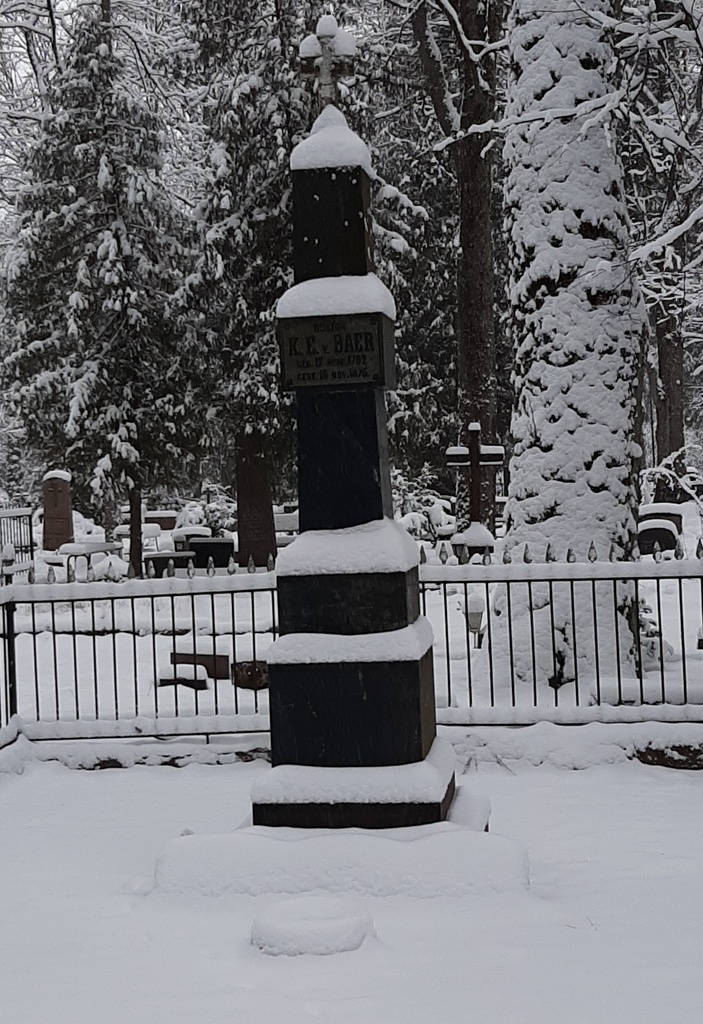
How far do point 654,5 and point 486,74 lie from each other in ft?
29.5

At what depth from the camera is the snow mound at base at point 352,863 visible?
5148 mm

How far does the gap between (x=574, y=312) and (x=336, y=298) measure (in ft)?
11.1

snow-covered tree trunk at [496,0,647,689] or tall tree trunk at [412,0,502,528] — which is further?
tall tree trunk at [412,0,502,528]

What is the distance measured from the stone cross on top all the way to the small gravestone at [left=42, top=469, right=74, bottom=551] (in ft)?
54.4

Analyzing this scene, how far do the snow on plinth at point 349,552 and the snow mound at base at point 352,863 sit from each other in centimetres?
124

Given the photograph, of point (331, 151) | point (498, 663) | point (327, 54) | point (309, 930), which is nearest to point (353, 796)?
point (309, 930)

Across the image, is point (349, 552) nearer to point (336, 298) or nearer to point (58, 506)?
point (336, 298)

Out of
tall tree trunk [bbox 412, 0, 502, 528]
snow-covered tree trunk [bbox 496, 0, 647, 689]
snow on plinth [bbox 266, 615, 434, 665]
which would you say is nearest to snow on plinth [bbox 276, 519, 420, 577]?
snow on plinth [bbox 266, 615, 434, 665]

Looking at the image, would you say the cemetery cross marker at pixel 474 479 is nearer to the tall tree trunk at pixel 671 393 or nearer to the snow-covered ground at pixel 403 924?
the snow-covered ground at pixel 403 924

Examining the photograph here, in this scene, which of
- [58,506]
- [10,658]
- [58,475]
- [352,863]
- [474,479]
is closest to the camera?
[352,863]

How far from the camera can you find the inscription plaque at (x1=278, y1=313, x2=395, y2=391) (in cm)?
582

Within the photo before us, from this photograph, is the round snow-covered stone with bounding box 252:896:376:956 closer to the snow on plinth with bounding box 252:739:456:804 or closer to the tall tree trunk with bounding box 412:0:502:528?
the snow on plinth with bounding box 252:739:456:804

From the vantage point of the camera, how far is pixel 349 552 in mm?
5781

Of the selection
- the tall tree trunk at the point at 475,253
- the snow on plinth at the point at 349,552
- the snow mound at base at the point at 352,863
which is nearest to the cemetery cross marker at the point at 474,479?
the tall tree trunk at the point at 475,253
